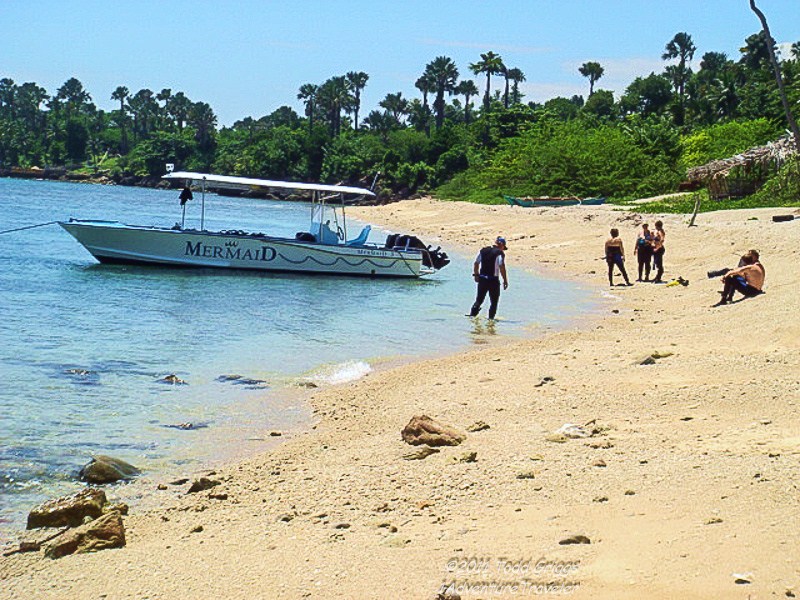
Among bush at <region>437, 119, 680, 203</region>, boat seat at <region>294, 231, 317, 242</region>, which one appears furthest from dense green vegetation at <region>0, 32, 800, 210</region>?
boat seat at <region>294, 231, 317, 242</region>

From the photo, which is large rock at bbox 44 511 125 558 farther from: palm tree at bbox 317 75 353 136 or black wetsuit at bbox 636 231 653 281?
palm tree at bbox 317 75 353 136

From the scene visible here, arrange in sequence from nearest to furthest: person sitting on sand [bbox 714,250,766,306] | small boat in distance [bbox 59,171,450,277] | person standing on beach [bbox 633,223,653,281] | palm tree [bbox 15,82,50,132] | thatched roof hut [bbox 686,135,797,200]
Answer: person sitting on sand [bbox 714,250,766,306] < person standing on beach [bbox 633,223,653,281] < small boat in distance [bbox 59,171,450,277] < thatched roof hut [bbox 686,135,797,200] < palm tree [bbox 15,82,50,132]

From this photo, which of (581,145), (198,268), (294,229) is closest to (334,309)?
(198,268)

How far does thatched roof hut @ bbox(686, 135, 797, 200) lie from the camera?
4081 cm

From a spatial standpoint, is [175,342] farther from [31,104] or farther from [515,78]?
[31,104]

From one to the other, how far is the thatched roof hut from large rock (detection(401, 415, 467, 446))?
34.0 m

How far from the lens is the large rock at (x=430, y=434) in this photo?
363 inches

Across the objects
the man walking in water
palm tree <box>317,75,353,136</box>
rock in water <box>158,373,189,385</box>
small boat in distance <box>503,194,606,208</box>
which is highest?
palm tree <box>317,75,353,136</box>

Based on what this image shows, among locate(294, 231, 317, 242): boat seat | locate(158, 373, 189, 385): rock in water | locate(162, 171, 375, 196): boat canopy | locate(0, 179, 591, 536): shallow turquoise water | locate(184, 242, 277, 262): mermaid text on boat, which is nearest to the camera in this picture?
locate(0, 179, 591, 536): shallow turquoise water

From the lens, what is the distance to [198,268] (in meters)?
31.4

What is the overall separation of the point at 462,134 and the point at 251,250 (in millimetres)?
85780

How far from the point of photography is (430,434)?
9312mm

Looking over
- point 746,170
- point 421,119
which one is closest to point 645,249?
point 746,170

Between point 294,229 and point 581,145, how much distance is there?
20.2 meters
